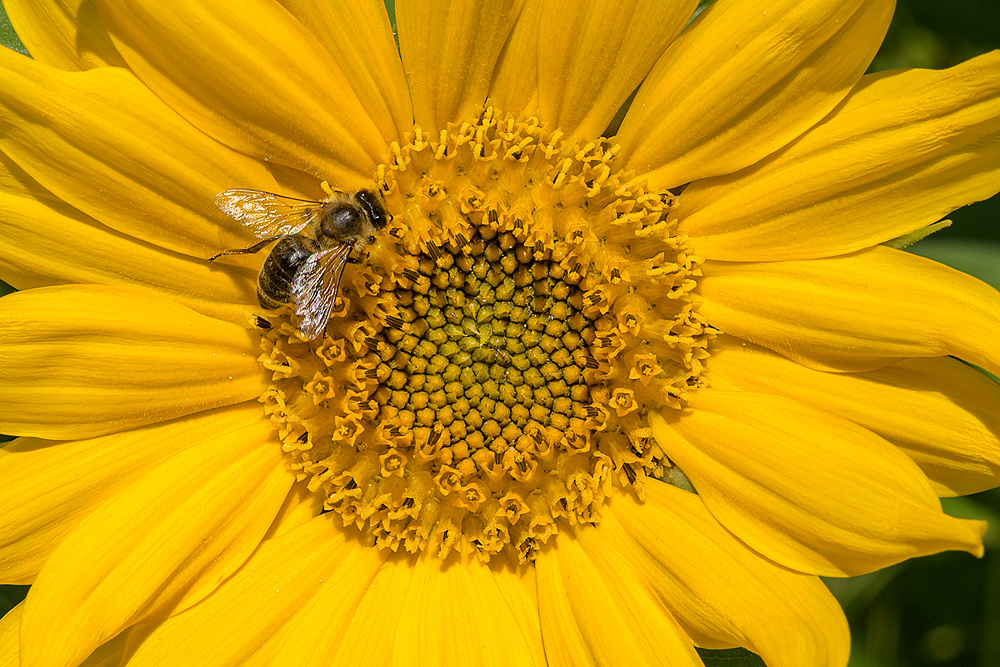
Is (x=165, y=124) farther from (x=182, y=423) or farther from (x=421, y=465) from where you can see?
(x=421, y=465)

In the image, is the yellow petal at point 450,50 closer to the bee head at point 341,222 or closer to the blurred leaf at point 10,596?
the bee head at point 341,222

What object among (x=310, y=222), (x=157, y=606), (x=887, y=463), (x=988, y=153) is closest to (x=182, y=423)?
(x=157, y=606)

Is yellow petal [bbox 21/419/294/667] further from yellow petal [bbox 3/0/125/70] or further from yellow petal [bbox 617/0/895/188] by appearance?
yellow petal [bbox 617/0/895/188]

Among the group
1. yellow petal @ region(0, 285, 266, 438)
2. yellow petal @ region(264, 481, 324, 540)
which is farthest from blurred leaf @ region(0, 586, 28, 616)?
yellow petal @ region(264, 481, 324, 540)

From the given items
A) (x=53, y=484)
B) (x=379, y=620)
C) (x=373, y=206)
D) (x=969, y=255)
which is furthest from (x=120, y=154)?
(x=969, y=255)

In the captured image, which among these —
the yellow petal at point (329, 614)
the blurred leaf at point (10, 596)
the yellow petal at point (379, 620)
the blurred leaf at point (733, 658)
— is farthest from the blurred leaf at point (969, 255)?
the blurred leaf at point (10, 596)

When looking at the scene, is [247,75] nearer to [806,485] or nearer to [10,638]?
[10,638]
